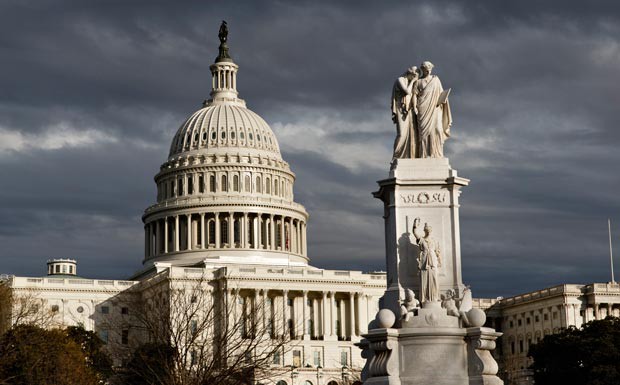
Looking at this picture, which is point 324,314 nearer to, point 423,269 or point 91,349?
point 91,349

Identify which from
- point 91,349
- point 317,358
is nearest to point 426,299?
point 91,349

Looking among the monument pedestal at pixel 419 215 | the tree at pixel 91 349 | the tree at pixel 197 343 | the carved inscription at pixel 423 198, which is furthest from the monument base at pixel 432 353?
the tree at pixel 91 349

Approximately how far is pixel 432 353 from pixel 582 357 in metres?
86.3

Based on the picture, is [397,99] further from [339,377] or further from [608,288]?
[608,288]

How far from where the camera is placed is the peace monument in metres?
31.7

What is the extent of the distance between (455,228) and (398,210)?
1579 millimetres

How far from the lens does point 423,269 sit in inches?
1284

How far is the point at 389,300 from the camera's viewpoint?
3300cm

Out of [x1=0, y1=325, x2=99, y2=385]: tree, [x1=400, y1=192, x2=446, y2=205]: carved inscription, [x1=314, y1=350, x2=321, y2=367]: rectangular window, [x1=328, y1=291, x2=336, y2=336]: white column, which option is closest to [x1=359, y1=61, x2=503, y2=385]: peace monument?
[x1=400, y1=192, x2=446, y2=205]: carved inscription

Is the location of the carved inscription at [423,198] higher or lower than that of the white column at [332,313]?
lower

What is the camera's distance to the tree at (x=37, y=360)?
82.9 meters

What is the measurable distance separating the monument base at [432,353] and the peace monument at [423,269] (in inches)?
1.0

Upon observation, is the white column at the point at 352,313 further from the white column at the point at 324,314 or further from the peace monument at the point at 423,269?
the peace monument at the point at 423,269

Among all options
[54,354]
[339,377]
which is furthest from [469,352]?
[339,377]
